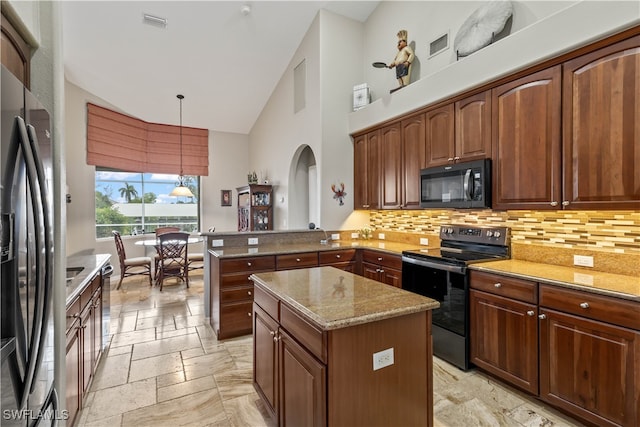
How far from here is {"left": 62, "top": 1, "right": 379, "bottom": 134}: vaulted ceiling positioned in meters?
4.11

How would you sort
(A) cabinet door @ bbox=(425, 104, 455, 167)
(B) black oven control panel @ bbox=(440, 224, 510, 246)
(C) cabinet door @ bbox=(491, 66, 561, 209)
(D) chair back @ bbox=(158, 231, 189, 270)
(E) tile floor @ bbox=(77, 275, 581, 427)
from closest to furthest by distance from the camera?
(E) tile floor @ bbox=(77, 275, 581, 427) → (C) cabinet door @ bbox=(491, 66, 561, 209) → (B) black oven control panel @ bbox=(440, 224, 510, 246) → (A) cabinet door @ bbox=(425, 104, 455, 167) → (D) chair back @ bbox=(158, 231, 189, 270)

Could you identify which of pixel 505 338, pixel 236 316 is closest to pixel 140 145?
pixel 236 316

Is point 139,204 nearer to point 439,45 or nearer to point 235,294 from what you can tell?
point 235,294

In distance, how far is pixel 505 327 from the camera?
2.34m

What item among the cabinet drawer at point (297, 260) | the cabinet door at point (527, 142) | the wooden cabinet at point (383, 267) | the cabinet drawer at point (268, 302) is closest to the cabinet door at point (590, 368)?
the cabinet door at point (527, 142)

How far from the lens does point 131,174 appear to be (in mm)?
6598

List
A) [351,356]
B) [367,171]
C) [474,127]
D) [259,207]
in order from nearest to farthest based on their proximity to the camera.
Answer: [351,356]
[474,127]
[367,171]
[259,207]

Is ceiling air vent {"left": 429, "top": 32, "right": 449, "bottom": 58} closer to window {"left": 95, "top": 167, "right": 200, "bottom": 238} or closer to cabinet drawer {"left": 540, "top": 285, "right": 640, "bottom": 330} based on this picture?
cabinet drawer {"left": 540, "top": 285, "right": 640, "bottom": 330}

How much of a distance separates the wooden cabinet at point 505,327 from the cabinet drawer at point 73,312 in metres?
2.78

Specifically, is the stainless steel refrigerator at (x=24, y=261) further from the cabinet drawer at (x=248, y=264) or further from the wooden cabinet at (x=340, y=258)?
the wooden cabinet at (x=340, y=258)

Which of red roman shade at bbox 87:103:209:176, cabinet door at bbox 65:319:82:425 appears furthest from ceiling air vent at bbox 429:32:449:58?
red roman shade at bbox 87:103:209:176

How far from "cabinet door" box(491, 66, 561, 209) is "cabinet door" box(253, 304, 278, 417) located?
7.29 ft

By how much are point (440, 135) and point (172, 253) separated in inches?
183

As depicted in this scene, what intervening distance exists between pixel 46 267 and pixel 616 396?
9.64 feet
